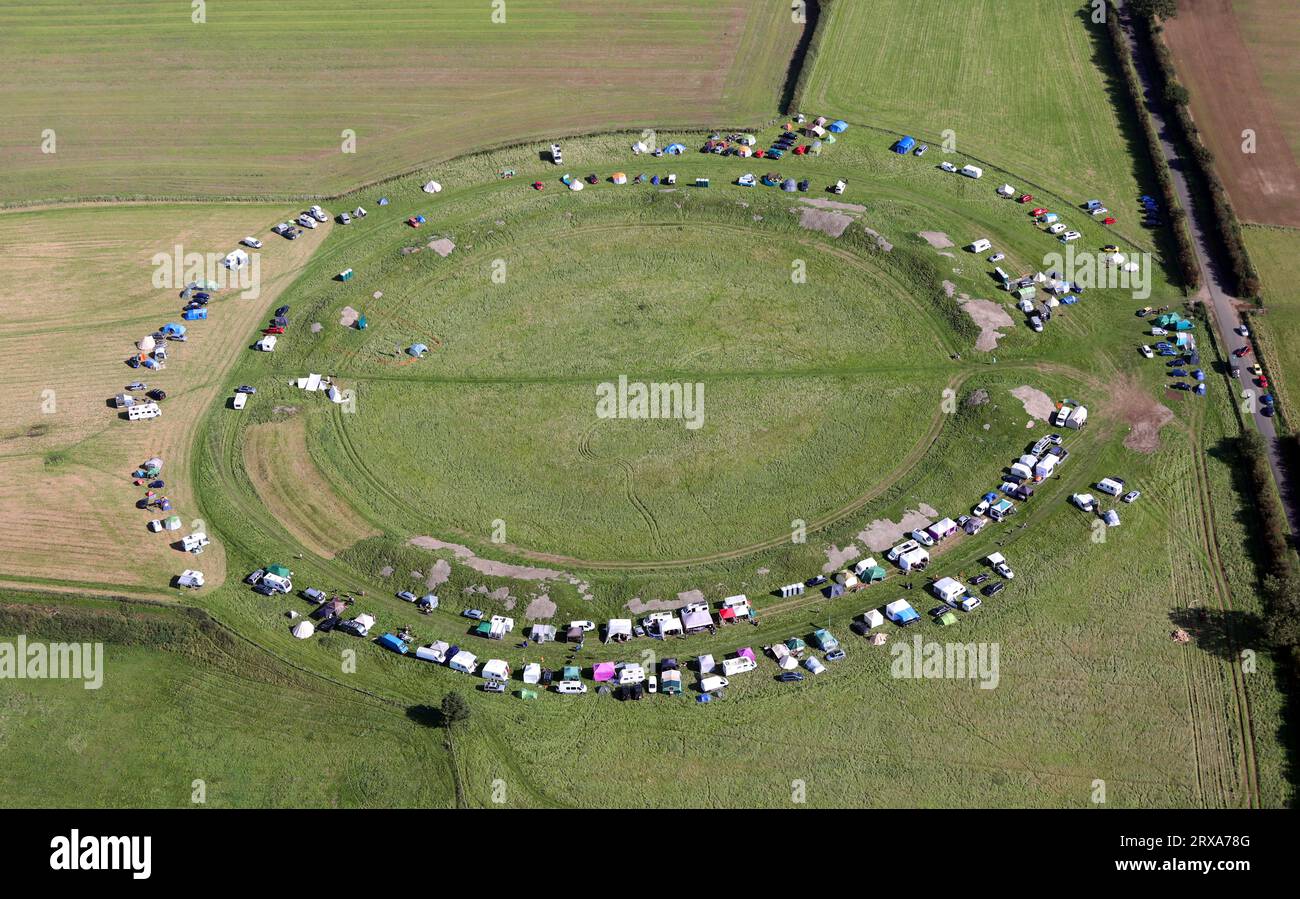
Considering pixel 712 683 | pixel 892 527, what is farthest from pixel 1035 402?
pixel 712 683

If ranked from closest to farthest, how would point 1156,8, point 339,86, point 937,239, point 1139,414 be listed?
point 1139,414 → point 937,239 → point 339,86 → point 1156,8

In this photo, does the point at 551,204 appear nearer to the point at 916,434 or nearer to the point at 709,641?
the point at 916,434

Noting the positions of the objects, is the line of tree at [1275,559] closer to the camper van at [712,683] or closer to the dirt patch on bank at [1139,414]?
the dirt patch on bank at [1139,414]

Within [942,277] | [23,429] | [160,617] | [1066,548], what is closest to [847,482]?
[1066,548]

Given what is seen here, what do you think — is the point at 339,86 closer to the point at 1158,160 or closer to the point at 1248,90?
the point at 1158,160

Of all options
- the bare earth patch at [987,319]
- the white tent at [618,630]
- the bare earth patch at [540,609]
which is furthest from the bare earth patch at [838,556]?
the bare earth patch at [987,319]

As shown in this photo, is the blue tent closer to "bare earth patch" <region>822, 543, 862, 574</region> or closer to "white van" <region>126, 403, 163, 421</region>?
"bare earth patch" <region>822, 543, 862, 574</region>

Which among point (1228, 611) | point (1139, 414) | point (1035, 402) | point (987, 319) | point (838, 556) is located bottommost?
point (1228, 611)
